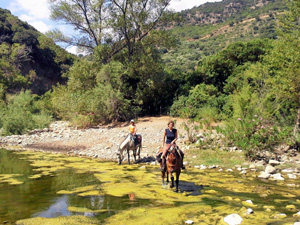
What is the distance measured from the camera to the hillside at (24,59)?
35.4 meters

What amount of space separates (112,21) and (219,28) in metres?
57.0

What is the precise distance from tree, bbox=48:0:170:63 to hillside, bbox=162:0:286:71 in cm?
1426

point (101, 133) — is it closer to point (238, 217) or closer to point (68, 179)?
point (68, 179)

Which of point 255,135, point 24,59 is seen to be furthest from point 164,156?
point 24,59

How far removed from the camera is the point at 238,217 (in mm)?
5395

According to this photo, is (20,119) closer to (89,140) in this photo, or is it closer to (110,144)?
(89,140)

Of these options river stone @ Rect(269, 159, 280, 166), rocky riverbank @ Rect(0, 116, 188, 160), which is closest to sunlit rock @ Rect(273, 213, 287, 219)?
river stone @ Rect(269, 159, 280, 166)

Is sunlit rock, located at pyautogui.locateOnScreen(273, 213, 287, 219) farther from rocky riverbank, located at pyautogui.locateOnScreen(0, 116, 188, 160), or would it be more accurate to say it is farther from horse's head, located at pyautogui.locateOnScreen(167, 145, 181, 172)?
rocky riverbank, located at pyautogui.locateOnScreen(0, 116, 188, 160)

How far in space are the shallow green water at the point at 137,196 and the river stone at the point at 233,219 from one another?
139 millimetres

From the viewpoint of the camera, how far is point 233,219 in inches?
212

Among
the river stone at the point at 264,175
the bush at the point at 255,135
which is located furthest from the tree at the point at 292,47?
the river stone at the point at 264,175

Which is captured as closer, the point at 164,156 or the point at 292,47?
the point at 164,156

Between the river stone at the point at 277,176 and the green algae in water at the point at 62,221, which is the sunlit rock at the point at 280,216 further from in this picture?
the green algae in water at the point at 62,221

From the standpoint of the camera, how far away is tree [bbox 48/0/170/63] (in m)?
25.0
